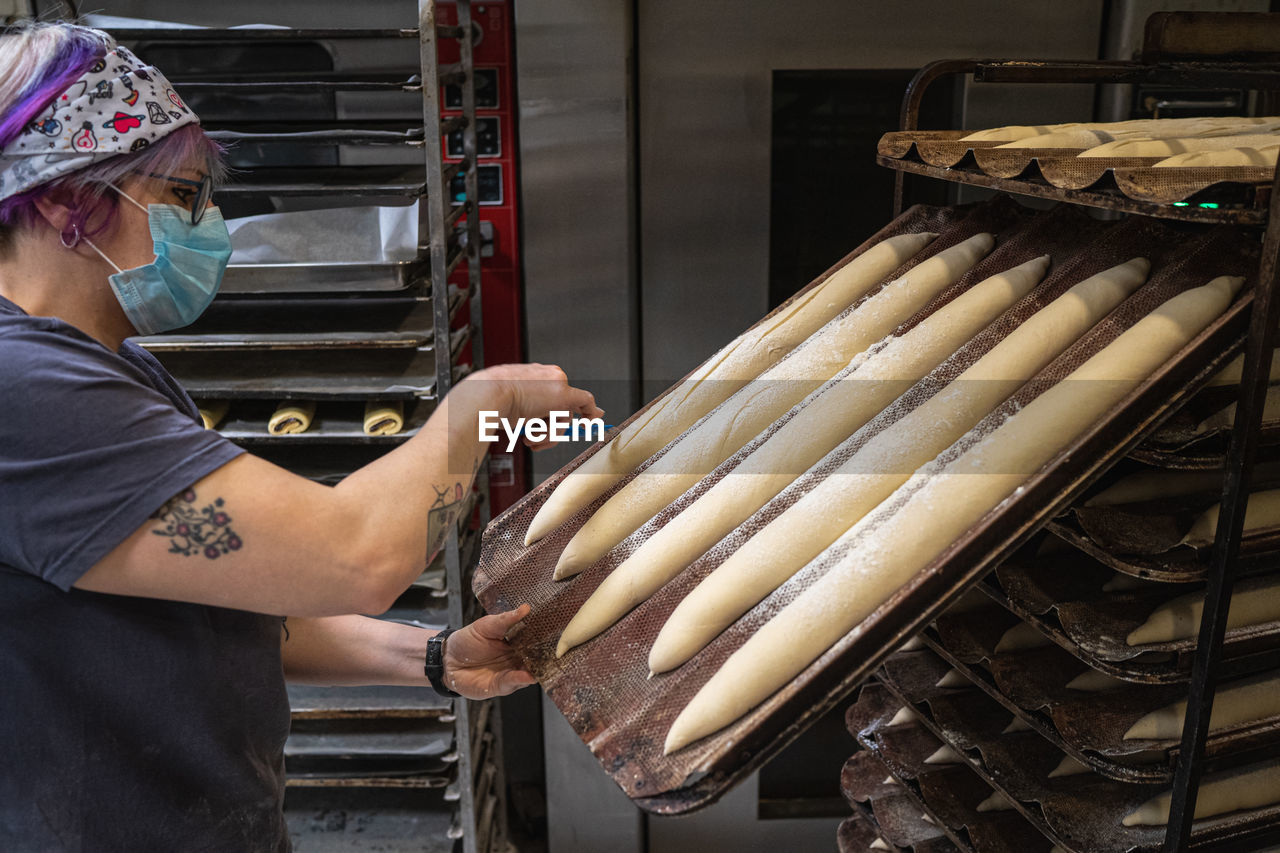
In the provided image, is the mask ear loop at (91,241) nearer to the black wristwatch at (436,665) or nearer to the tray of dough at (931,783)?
the black wristwatch at (436,665)

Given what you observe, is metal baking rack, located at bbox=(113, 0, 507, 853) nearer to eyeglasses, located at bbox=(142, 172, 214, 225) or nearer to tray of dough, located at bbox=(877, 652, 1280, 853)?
Answer: eyeglasses, located at bbox=(142, 172, 214, 225)

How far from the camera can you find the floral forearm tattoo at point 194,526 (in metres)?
0.95

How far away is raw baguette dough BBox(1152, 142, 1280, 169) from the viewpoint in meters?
0.95

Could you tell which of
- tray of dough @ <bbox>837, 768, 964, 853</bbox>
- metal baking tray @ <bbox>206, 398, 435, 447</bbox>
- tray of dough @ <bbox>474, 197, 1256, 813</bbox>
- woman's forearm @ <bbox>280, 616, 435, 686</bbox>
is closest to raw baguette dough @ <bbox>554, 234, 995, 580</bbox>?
tray of dough @ <bbox>474, 197, 1256, 813</bbox>

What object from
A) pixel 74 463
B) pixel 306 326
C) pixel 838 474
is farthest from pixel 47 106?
pixel 306 326

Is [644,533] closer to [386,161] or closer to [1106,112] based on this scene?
[386,161]

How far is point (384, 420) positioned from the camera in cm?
206

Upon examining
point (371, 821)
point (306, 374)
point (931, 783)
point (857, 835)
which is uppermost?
point (306, 374)

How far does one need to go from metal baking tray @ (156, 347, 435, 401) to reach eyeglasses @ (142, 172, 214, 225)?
0.76 meters

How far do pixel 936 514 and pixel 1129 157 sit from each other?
46cm

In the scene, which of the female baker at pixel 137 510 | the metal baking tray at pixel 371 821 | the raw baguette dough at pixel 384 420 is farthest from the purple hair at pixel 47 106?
the metal baking tray at pixel 371 821

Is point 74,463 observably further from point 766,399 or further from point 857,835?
point 857,835

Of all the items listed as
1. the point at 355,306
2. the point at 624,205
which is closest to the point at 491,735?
the point at 355,306

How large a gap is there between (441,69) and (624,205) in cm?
52
